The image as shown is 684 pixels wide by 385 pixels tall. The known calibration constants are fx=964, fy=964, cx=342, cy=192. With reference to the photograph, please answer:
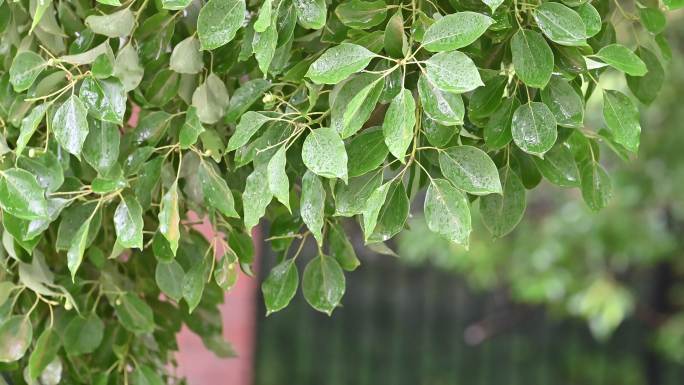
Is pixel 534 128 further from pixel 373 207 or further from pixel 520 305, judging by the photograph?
pixel 520 305

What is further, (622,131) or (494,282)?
(494,282)

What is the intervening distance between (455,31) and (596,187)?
0.81 ft

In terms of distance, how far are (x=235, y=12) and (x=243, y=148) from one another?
10cm

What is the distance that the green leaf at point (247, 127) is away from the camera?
640 mm

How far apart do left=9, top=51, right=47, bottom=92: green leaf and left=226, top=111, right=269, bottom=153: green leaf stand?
0.51ft

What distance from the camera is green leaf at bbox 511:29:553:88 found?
0.62m

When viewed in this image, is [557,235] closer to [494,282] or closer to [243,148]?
[494,282]

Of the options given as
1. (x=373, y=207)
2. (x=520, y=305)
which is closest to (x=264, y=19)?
(x=373, y=207)

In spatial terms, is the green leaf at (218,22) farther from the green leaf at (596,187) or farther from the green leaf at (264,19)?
the green leaf at (596,187)

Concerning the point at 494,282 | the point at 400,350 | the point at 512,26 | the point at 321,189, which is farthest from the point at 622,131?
the point at 400,350

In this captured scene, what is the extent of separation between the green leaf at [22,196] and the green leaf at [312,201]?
0.18 metres

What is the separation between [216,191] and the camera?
68cm

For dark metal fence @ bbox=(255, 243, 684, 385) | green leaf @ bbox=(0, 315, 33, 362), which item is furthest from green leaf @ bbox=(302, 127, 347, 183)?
dark metal fence @ bbox=(255, 243, 684, 385)

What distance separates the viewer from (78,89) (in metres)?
0.70
